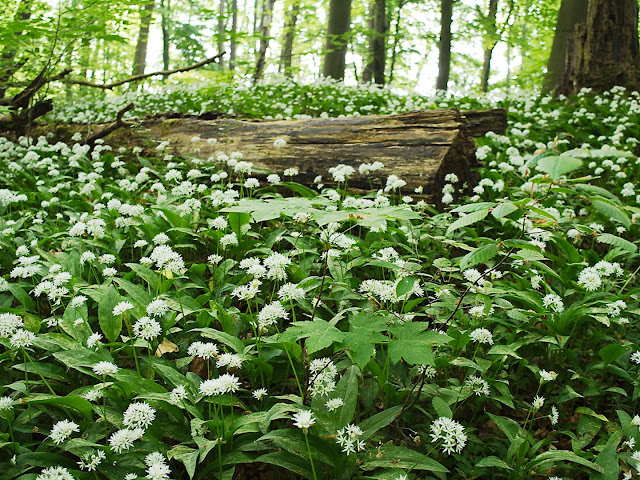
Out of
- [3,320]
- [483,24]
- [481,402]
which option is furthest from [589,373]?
[483,24]

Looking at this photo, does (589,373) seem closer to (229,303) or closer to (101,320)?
(229,303)

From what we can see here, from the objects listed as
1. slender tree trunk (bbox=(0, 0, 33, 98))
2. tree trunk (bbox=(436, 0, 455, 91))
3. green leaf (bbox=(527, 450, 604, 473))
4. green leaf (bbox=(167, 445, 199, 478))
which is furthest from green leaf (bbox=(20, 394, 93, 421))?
tree trunk (bbox=(436, 0, 455, 91))

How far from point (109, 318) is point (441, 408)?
5.98ft

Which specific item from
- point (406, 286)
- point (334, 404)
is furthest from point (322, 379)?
point (406, 286)

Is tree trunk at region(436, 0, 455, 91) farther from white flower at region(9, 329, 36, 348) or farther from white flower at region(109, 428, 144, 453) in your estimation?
white flower at region(109, 428, 144, 453)

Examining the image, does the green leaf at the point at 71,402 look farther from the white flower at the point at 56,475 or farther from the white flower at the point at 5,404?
the white flower at the point at 56,475

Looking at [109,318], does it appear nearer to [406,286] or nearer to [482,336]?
[406,286]

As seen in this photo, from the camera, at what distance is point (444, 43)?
12781mm

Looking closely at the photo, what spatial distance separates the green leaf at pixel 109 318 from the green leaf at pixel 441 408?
1.71 metres

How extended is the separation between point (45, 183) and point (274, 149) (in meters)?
2.65

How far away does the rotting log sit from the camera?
14.5 ft

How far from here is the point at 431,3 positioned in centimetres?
1809

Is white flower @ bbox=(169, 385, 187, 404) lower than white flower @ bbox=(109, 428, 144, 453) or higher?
higher

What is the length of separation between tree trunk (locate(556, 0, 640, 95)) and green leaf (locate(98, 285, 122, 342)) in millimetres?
9863
